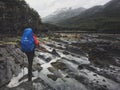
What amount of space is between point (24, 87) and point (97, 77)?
44.8 ft

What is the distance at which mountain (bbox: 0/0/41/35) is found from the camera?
3671 inches

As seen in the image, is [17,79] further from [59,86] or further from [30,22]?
[30,22]

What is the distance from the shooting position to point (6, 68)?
16984 mm

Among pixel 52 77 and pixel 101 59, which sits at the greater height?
pixel 52 77

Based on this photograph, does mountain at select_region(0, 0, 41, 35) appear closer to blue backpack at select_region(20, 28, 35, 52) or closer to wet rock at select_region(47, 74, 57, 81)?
wet rock at select_region(47, 74, 57, 81)

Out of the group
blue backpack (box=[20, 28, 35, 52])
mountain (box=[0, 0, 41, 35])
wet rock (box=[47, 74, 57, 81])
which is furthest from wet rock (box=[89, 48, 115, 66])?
mountain (box=[0, 0, 41, 35])

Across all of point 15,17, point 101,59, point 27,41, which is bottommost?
point 101,59

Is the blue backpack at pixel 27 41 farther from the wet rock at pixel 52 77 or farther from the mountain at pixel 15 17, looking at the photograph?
the mountain at pixel 15 17

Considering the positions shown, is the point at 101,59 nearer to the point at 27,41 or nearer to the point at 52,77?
the point at 52,77

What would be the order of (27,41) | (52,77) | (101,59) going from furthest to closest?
(101,59) < (52,77) < (27,41)

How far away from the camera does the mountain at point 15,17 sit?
93.2 m

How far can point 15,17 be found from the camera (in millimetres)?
105938

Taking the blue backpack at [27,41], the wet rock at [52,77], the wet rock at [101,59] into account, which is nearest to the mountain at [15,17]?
the wet rock at [101,59]

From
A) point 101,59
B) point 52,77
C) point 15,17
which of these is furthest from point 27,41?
point 15,17
